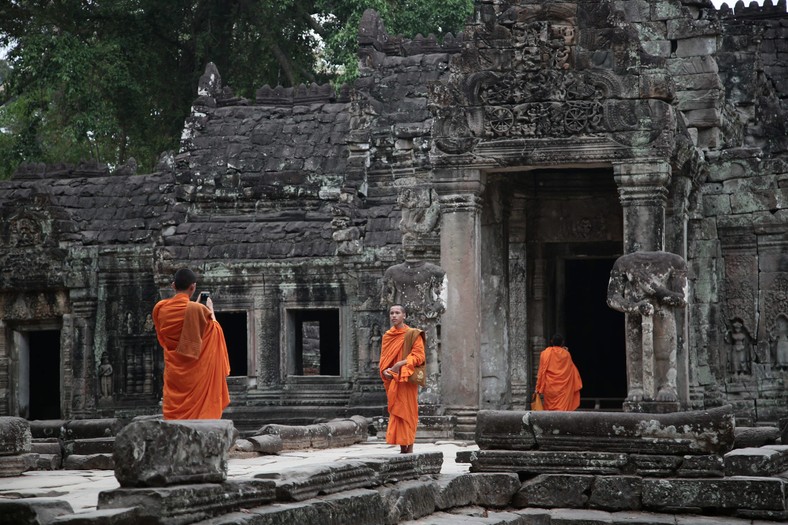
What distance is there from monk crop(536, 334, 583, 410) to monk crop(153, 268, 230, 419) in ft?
19.0

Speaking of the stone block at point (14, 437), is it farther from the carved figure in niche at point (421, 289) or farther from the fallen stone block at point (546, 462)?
the carved figure in niche at point (421, 289)

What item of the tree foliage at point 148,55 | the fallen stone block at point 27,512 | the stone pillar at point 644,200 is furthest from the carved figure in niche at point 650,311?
the tree foliage at point 148,55

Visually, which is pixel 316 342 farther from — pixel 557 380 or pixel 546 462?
pixel 546 462

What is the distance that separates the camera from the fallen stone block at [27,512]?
7.63 meters

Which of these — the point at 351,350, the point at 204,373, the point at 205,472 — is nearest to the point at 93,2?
the point at 351,350

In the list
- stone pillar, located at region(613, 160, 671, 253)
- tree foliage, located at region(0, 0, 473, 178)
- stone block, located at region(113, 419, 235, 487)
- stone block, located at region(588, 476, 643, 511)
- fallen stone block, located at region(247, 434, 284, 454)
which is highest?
tree foliage, located at region(0, 0, 473, 178)

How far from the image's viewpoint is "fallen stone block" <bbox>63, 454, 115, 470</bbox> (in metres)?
12.8

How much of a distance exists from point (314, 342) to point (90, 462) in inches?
634

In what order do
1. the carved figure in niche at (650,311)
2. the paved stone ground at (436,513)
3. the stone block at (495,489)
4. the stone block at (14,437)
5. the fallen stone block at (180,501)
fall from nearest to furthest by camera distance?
the fallen stone block at (180,501)
the paved stone ground at (436,513)
the stone block at (495,489)
the stone block at (14,437)
the carved figure in niche at (650,311)

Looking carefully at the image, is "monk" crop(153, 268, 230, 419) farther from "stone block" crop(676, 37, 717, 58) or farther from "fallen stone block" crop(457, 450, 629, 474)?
"stone block" crop(676, 37, 717, 58)

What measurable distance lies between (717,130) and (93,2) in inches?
722

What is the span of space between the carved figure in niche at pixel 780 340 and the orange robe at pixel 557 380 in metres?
2.99

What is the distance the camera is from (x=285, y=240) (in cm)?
2162

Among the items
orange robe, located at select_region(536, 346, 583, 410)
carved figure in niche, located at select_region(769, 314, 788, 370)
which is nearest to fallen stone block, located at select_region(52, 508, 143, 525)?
orange robe, located at select_region(536, 346, 583, 410)
